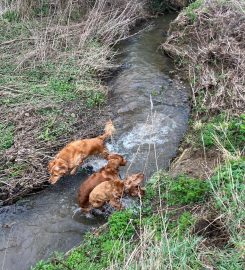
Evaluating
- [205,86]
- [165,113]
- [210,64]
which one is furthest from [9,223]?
[210,64]

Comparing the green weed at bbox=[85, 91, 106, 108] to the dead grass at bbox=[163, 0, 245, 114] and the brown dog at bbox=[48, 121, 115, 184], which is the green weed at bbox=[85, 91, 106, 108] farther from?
the dead grass at bbox=[163, 0, 245, 114]

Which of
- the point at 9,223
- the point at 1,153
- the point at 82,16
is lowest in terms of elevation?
the point at 9,223

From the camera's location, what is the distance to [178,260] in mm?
3988

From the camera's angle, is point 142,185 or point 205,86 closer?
point 142,185

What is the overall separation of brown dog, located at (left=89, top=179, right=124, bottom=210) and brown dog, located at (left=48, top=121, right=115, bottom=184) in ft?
2.75

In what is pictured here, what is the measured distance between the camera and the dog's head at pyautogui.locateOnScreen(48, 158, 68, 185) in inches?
245

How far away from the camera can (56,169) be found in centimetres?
624

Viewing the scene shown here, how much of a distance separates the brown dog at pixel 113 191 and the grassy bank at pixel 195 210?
222 mm

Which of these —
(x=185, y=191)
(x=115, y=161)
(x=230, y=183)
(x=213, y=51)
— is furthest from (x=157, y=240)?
(x=213, y=51)

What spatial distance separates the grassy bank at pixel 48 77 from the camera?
6.73 meters

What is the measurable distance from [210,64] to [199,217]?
5435 millimetres

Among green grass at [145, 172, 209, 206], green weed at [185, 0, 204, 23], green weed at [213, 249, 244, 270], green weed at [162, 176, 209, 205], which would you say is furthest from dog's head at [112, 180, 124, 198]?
green weed at [185, 0, 204, 23]

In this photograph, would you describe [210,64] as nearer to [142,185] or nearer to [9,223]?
[142,185]

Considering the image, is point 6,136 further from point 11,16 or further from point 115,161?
point 11,16
